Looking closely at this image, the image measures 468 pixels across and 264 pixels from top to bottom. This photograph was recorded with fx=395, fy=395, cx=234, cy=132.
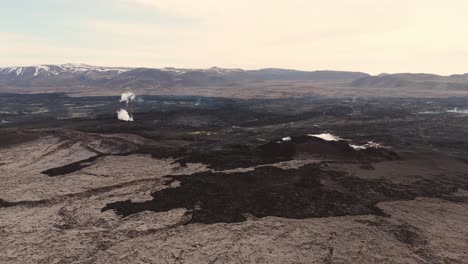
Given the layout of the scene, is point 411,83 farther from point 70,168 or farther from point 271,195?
point 70,168

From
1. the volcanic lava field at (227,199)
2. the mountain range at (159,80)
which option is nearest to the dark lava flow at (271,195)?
the volcanic lava field at (227,199)

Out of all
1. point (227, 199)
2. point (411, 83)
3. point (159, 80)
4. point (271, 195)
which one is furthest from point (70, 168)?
point (159, 80)

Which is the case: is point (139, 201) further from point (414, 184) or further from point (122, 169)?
point (414, 184)

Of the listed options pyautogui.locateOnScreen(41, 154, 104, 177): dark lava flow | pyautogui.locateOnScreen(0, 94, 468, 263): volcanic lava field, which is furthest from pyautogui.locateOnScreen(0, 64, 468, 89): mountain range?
pyautogui.locateOnScreen(41, 154, 104, 177): dark lava flow

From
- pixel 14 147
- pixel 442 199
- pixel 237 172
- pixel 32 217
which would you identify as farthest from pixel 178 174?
pixel 14 147

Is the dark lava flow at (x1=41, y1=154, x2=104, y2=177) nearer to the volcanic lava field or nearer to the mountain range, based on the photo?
the volcanic lava field

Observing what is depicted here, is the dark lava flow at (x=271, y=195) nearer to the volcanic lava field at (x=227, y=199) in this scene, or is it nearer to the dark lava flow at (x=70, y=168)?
the volcanic lava field at (x=227, y=199)
